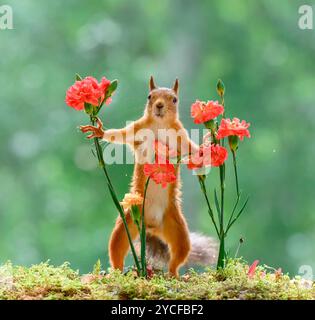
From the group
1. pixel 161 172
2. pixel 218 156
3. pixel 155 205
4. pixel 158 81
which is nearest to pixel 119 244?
pixel 155 205

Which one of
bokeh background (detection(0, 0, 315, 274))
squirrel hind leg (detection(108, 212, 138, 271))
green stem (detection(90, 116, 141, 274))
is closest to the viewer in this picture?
green stem (detection(90, 116, 141, 274))

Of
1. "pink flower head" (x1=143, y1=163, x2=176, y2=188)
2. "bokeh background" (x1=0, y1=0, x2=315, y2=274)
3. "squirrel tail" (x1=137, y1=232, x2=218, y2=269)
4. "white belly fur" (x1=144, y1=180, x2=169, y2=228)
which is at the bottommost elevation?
"squirrel tail" (x1=137, y1=232, x2=218, y2=269)

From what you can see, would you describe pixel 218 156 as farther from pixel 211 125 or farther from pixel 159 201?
pixel 159 201

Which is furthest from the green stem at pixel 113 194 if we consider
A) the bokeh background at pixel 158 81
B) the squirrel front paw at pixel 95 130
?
the bokeh background at pixel 158 81

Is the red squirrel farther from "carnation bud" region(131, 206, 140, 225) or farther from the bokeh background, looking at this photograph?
the bokeh background

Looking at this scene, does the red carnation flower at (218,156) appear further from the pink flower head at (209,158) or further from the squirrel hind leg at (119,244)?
the squirrel hind leg at (119,244)

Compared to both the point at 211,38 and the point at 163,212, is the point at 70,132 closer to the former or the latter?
the point at 211,38

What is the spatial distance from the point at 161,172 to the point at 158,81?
3.73 m

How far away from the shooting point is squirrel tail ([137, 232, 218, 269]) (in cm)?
213

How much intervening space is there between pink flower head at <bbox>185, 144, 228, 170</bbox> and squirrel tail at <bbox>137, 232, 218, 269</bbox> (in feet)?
1.16

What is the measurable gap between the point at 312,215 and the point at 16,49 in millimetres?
2840

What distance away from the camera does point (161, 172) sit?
1807 mm

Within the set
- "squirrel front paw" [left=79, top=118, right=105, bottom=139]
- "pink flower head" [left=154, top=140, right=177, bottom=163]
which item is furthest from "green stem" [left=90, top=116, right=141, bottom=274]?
"pink flower head" [left=154, top=140, right=177, bottom=163]

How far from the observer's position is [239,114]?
555cm
